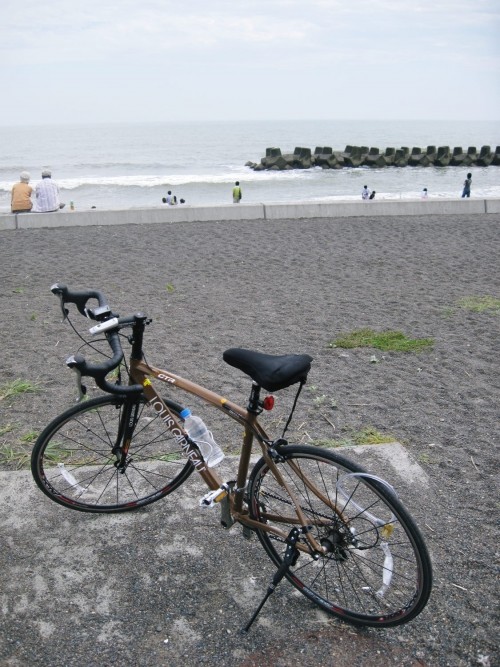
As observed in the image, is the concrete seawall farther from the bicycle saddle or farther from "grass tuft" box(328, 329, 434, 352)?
the bicycle saddle

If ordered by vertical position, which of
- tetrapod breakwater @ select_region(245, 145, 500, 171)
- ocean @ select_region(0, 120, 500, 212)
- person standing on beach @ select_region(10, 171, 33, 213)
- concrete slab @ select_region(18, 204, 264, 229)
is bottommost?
ocean @ select_region(0, 120, 500, 212)

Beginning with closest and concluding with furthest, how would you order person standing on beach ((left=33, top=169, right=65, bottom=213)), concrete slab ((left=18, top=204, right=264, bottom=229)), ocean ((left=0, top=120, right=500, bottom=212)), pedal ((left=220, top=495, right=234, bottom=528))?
pedal ((left=220, top=495, right=234, bottom=528)), concrete slab ((left=18, top=204, right=264, bottom=229)), person standing on beach ((left=33, top=169, right=65, bottom=213)), ocean ((left=0, top=120, right=500, bottom=212))

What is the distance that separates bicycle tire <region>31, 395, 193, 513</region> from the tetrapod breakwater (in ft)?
178

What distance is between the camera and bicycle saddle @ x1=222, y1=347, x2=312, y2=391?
268 centimetres

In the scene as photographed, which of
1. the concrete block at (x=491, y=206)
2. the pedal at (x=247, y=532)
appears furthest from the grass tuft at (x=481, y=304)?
the concrete block at (x=491, y=206)

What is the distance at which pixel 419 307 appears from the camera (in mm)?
7691

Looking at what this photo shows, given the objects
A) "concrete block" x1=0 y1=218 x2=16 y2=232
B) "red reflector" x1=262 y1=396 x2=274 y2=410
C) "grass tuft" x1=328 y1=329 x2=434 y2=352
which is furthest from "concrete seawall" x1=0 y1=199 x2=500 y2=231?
"red reflector" x1=262 y1=396 x2=274 y2=410

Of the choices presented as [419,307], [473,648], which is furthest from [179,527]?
[419,307]

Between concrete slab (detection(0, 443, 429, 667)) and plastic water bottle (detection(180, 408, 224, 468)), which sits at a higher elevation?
plastic water bottle (detection(180, 408, 224, 468))

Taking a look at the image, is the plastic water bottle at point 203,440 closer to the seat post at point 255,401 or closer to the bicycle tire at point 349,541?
the bicycle tire at point 349,541

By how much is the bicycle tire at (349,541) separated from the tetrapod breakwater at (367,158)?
2164 inches

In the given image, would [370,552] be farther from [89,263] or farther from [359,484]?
[89,263]

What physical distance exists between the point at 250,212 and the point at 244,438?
11.3m

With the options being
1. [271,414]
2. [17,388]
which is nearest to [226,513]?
[271,414]
